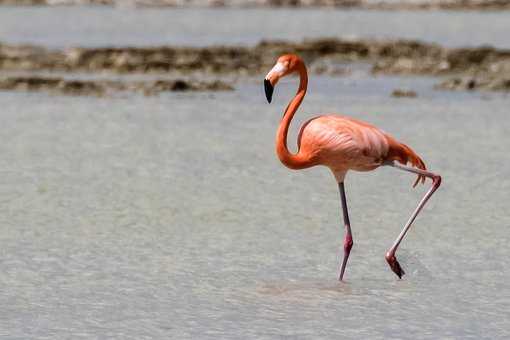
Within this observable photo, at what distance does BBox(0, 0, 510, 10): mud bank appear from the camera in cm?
5775

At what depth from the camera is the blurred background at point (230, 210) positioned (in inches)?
254

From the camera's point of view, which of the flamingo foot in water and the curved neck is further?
the flamingo foot in water

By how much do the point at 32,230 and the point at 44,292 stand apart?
5.60 feet

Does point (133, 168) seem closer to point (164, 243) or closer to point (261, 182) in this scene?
point (261, 182)

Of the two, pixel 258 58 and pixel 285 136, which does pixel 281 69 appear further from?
pixel 258 58

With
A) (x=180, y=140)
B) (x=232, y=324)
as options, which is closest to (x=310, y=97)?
(x=180, y=140)

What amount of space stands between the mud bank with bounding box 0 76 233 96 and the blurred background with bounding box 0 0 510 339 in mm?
50

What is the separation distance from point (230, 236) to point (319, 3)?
179 ft

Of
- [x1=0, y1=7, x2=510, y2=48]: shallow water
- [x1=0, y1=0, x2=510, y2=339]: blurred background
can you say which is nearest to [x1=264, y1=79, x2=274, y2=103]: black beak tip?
[x1=0, y1=0, x2=510, y2=339]: blurred background

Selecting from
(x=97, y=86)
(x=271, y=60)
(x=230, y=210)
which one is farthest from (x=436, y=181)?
(x=271, y=60)

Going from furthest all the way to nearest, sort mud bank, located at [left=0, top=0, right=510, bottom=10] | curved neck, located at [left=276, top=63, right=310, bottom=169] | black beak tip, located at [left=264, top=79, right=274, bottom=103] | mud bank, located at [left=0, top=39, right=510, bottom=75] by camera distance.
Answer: mud bank, located at [left=0, top=0, right=510, bottom=10] → mud bank, located at [left=0, top=39, right=510, bottom=75] → curved neck, located at [left=276, top=63, right=310, bottom=169] → black beak tip, located at [left=264, top=79, right=274, bottom=103]

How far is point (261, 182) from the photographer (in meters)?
10.6

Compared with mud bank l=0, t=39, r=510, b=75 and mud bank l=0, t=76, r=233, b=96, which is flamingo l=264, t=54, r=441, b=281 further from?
mud bank l=0, t=39, r=510, b=75

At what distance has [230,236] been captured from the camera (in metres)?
8.41
